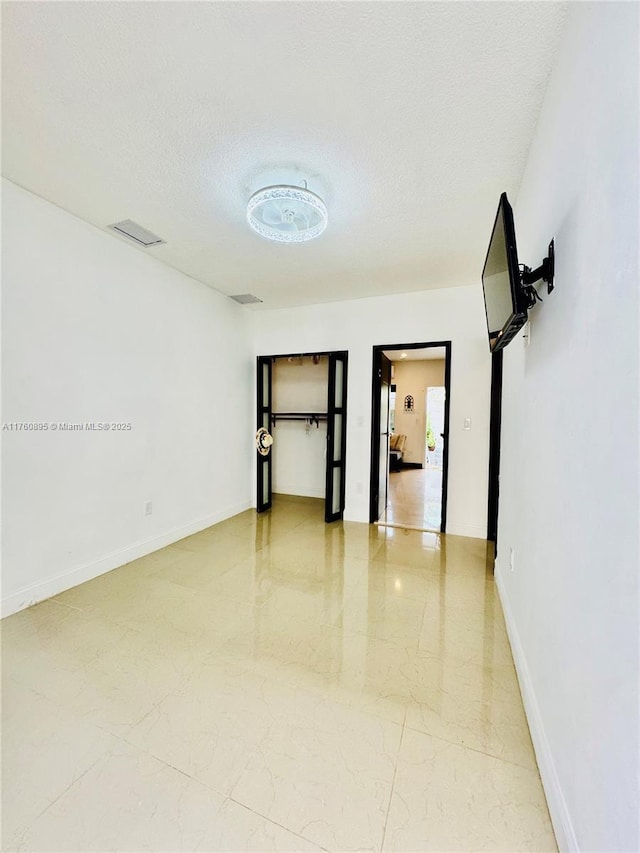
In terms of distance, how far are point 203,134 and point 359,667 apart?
2891 millimetres

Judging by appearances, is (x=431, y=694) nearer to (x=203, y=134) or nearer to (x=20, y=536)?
(x=20, y=536)

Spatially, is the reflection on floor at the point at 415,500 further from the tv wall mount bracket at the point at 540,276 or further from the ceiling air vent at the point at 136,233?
the ceiling air vent at the point at 136,233

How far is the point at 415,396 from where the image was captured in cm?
871

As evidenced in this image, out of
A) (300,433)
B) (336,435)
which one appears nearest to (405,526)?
(336,435)

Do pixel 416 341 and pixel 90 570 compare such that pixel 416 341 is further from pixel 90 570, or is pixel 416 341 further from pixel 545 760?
pixel 90 570

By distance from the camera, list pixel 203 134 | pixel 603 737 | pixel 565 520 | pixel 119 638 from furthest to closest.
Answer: pixel 119 638, pixel 203 134, pixel 565 520, pixel 603 737

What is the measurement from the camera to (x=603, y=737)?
84cm

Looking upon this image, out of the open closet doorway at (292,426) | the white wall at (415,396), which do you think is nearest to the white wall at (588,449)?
the open closet doorway at (292,426)

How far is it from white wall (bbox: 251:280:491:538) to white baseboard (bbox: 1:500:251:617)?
1.94m

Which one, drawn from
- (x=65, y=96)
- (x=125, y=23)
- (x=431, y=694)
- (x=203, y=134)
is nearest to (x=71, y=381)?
(x=65, y=96)

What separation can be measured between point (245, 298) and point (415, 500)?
3.78m

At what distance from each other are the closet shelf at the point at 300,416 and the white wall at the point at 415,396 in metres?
4.11

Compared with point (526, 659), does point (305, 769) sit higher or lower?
lower

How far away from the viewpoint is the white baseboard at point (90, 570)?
2.36 m
